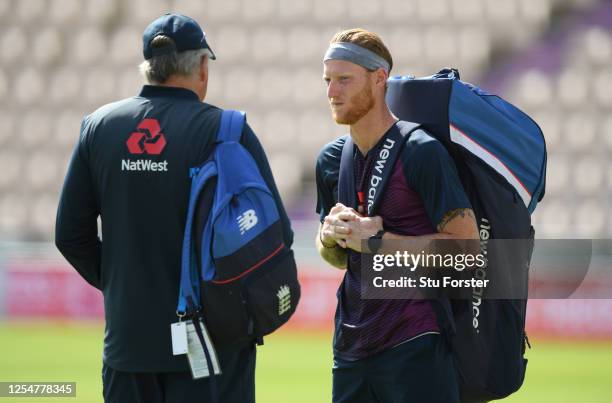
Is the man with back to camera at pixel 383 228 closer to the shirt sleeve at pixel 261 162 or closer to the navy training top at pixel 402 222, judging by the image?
the navy training top at pixel 402 222

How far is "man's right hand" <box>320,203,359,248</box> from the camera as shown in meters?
3.80

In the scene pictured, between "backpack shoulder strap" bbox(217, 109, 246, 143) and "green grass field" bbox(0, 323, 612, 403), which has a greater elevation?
"backpack shoulder strap" bbox(217, 109, 246, 143)

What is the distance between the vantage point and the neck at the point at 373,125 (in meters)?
3.88

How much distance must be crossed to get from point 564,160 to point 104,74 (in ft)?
23.6

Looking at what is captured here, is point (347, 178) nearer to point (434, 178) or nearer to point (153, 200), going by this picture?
point (434, 178)

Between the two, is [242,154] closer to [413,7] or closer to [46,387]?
[46,387]

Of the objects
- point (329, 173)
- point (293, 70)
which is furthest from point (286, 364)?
point (293, 70)

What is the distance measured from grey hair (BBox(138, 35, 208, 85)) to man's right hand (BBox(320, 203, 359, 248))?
77 centimetres

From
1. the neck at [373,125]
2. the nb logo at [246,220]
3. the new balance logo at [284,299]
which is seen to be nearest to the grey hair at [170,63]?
the nb logo at [246,220]

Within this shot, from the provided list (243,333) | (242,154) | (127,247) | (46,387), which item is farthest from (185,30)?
(46,387)

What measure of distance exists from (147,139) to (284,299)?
2.29 ft

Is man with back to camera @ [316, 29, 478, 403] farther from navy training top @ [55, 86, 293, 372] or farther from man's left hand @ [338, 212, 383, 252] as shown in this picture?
navy training top @ [55, 86, 293, 372]

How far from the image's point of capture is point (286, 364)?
32.3 ft

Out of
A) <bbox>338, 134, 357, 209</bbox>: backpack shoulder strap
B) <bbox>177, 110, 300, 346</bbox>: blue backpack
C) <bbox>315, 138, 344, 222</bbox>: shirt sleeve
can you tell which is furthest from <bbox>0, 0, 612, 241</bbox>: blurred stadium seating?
<bbox>177, 110, 300, 346</bbox>: blue backpack
